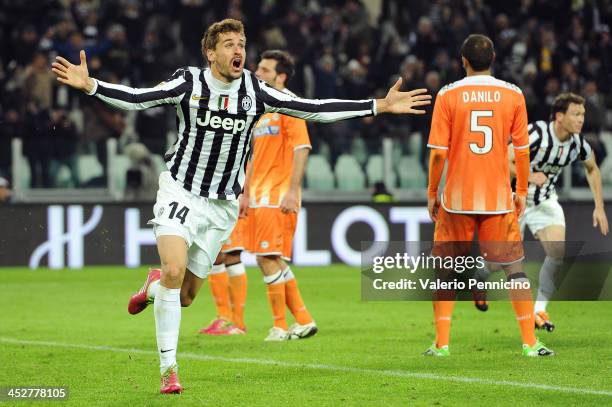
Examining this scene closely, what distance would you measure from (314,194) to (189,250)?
10.8 m

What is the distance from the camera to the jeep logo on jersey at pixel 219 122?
7297 millimetres

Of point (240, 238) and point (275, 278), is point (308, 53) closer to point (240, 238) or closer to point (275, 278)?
point (240, 238)

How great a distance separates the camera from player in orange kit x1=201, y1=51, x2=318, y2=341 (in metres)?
9.80

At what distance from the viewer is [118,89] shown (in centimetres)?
696

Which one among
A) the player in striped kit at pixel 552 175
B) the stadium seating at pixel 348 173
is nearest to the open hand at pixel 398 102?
the player in striped kit at pixel 552 175

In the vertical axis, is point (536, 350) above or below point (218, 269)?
below

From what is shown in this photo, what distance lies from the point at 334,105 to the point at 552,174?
12.0ft

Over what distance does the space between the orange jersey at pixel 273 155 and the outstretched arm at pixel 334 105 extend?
94.5 inches

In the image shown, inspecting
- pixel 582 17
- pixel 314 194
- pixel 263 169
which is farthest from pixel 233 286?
pixel 582 17

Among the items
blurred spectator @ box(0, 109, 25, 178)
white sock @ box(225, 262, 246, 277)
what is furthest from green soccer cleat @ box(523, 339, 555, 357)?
blurred spectator @ box(0, 109, 25, 178)

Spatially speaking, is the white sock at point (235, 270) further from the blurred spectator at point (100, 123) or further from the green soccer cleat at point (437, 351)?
the blurred spectator at point (100, 123)

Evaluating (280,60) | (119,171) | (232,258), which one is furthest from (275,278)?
(119,171)

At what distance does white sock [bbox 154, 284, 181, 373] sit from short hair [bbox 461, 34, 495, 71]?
2616 mm

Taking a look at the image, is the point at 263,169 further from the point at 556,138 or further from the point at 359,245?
the point at 359,245
